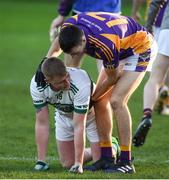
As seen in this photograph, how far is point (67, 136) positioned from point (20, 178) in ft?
4.39

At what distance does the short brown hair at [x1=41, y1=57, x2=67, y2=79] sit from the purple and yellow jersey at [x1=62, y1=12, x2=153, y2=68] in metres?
0.31

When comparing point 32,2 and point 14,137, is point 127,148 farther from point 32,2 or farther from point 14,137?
point 32,2

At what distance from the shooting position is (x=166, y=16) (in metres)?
9.88

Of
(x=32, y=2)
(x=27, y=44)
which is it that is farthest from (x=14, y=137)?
(x=32, y=2)

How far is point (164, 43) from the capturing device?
9852mm

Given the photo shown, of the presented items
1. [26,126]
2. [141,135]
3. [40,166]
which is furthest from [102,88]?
[26,126]

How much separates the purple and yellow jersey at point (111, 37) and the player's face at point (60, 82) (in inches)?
12.9

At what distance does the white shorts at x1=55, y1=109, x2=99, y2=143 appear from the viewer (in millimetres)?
9211

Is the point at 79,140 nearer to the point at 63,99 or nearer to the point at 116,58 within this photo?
the point at 63,99

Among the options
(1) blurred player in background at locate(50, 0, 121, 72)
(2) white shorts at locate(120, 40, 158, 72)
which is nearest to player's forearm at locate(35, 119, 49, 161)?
(2) white shorts at locate(120, 40, 158, 72)

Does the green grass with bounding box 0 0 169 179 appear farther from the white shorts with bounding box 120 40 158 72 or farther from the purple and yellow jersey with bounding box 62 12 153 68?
the purple and yellow jersey with bounding box 62 12 153 68

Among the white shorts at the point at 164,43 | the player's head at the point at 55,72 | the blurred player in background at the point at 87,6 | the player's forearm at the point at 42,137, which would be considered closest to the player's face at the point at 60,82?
the player's head at the point at 55,72

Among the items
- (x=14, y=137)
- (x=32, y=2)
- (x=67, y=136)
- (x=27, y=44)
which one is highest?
(x=67, y=136)

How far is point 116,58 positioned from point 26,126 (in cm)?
369
